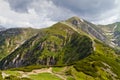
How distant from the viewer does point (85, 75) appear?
650 ft

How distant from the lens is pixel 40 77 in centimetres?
16175

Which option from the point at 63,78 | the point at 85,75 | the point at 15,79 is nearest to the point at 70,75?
the point at 63,78

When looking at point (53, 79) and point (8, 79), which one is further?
point (53, 79)

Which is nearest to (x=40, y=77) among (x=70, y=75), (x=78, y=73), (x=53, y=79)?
(x=53, y=79)

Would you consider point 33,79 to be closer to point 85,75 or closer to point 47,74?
point 47,74

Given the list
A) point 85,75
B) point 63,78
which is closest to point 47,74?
point 63,78

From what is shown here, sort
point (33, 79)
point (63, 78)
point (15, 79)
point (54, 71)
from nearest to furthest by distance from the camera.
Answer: point (15, 79), point (33, 79), point (63, 78), point (54, 71)

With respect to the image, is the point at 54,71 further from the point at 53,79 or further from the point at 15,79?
the point at 15,79

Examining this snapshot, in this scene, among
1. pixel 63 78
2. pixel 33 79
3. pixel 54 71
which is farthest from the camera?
pixel 54 71

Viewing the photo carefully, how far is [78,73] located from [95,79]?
1314 centimetres

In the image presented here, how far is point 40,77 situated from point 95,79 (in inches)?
1990

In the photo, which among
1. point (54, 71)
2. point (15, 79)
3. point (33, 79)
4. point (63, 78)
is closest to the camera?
point (15, 79)

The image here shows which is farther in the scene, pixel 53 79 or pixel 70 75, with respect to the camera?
pixel 70 75

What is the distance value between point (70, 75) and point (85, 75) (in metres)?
23.3
